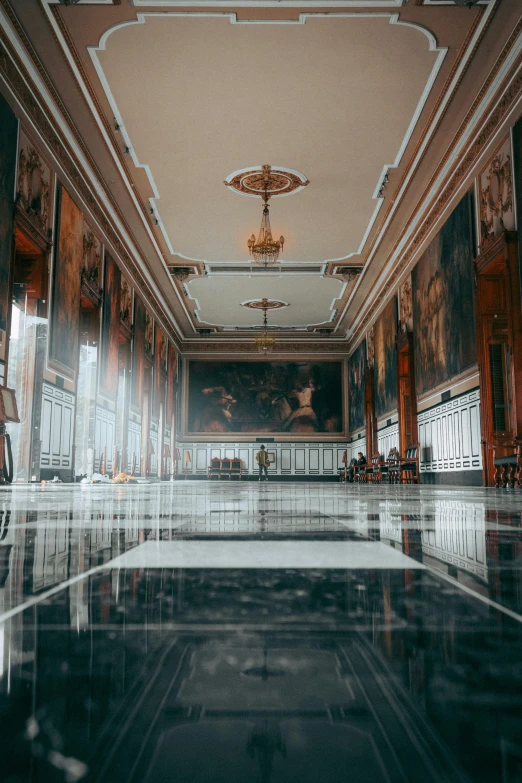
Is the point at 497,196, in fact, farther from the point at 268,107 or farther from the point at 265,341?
the point at 265,341

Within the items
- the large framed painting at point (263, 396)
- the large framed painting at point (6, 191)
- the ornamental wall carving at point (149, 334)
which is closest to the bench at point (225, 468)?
the large framed painting at point (263, 396)

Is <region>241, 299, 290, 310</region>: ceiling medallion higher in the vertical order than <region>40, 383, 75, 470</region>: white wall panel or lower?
higher

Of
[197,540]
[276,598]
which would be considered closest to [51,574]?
[276,598]

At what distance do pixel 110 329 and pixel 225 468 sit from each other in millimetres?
13354

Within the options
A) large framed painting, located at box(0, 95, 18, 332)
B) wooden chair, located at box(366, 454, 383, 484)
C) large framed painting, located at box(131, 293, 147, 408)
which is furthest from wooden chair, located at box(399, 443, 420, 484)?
large framed painting, located at box(0, 95, 18, 332)

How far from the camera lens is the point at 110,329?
14367 millimetres

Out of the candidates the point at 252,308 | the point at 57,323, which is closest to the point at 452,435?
the point at 57,323

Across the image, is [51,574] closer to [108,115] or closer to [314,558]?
[314,558]

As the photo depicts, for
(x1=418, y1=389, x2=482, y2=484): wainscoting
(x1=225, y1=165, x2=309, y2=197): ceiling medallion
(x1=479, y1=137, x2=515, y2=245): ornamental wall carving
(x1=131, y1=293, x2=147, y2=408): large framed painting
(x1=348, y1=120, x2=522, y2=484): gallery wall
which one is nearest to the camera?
(x1=479, y1=137, x2=515, y2=245): ornamental wall carving

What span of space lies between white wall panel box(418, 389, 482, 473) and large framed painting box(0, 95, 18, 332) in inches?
319

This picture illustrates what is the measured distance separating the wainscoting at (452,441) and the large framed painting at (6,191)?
8.10 meters

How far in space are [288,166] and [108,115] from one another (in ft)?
12.1

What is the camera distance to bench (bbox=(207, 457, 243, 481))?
2644 cm

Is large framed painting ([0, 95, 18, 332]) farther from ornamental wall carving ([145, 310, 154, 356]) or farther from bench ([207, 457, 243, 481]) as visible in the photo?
bench ([207, 457, 243, 481])
